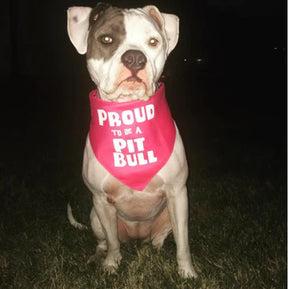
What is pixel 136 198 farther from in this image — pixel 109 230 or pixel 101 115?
pixel 101 115

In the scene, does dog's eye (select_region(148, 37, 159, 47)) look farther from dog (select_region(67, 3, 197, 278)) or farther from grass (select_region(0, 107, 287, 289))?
grass (select_region(0, 107, 287, 289))

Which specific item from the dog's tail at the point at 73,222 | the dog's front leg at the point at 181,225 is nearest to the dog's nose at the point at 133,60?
the dog's front leg at the point at 181,225

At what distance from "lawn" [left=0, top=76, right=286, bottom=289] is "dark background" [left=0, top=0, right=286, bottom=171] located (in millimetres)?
1070

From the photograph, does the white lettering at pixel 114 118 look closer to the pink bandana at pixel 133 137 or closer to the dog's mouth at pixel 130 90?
the pink bandana at pixel 133 137

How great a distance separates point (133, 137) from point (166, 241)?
1.14 metres

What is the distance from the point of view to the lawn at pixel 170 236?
119 inches

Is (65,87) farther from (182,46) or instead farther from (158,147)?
(158,147)

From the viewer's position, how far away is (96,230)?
3461 millimetres

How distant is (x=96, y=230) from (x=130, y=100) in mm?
1177

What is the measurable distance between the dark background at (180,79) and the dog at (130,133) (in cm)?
368

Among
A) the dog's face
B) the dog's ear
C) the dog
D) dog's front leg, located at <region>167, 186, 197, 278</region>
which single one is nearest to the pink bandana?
the dog

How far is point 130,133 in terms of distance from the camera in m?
3.10

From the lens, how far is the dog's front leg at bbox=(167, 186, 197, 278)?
9.99 ft

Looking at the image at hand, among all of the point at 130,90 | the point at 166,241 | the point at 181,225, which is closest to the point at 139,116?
the point at 130,90
